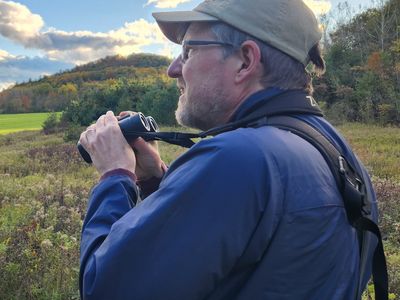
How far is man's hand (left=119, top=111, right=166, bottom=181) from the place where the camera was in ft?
6.32

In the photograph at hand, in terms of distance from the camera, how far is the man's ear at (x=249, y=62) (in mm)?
1612

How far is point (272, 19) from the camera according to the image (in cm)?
162

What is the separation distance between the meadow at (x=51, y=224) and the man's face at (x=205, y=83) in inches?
108

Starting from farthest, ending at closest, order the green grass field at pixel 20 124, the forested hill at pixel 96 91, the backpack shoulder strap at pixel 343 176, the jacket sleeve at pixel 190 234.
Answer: the green grass field at pixel 20 124 → the forested hill at pixel 96 91 → the backpack shoulder strap at pixel 343 176 → the jacket sleeve at pixel 190 234

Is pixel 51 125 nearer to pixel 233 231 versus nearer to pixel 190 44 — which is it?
pixel 190 44

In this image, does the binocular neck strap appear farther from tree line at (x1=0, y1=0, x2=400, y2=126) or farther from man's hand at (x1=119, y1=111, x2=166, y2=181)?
tree line at (x1=0, y1=0, x2=400, y2=126)

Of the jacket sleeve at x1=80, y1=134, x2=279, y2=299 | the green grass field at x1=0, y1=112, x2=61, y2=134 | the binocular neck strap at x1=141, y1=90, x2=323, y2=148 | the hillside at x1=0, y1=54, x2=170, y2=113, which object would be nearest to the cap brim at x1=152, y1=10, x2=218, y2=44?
the binocular neck strap at x1=141, y1=90, x2=323, y2=148

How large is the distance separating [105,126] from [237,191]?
0.68m

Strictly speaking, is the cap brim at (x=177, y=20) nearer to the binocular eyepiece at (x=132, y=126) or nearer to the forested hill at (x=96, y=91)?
the binocular eyepiece at (x=132, y=126)

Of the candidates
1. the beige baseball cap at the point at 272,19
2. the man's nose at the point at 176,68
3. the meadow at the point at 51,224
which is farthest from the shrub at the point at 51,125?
the beige baseball cap at the point at 272,19

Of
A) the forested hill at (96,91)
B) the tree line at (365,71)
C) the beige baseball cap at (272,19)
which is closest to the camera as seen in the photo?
the beige baseball cap at (272,19)

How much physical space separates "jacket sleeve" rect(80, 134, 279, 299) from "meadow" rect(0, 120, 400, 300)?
2.93 m

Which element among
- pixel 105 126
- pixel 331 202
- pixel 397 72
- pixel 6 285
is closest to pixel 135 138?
pixel 105 126

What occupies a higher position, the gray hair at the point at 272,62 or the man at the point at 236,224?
the gray hair at the point at 272,62
